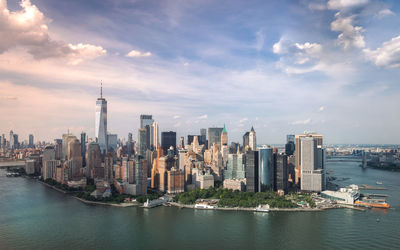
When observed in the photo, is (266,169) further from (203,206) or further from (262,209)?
(203,206)

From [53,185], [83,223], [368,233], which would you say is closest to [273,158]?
[368,233]

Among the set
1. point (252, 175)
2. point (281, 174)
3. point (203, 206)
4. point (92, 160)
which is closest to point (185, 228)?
point (203, 206)

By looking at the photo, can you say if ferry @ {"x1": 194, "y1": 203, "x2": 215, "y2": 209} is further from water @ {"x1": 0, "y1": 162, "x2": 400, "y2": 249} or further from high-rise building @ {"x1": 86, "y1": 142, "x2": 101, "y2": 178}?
high-rise building @ {"x1": 86, "y1": 142, "x2": 101, "y2": 178}

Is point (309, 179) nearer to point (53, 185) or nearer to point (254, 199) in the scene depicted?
point (254, 199)

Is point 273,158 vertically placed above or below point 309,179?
above

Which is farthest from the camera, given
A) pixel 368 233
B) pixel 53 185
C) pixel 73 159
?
pixel 73 159

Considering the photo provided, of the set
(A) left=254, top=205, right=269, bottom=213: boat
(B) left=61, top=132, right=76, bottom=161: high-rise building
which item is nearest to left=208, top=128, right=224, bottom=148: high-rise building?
(B) left=61, top=132, right=76, bottom=161: high-rise building
